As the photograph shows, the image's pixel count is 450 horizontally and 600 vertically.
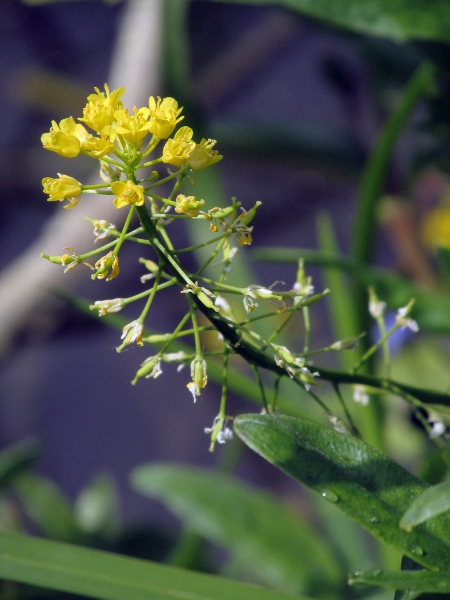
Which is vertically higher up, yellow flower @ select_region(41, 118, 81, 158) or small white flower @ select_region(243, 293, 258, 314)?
yellow flower @ select_region(41, 118, 81, 158)

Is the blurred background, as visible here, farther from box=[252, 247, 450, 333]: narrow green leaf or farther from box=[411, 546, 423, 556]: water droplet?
box=[411, 546, 423, 556]: water droplet

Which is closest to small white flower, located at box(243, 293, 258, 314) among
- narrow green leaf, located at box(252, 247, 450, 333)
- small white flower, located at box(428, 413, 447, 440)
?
small white flower, located at box(428, 413, 447, 440)

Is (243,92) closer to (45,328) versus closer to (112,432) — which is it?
(112,432)

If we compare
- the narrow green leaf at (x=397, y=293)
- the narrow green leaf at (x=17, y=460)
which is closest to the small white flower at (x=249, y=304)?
the narrow green leaf at (x=397, y=293)

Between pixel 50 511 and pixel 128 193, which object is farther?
pixel 50 511

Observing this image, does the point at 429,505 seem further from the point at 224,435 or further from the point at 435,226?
the point at 435,226

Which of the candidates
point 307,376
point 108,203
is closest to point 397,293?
point 307,376

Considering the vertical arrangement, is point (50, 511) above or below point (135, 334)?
below
